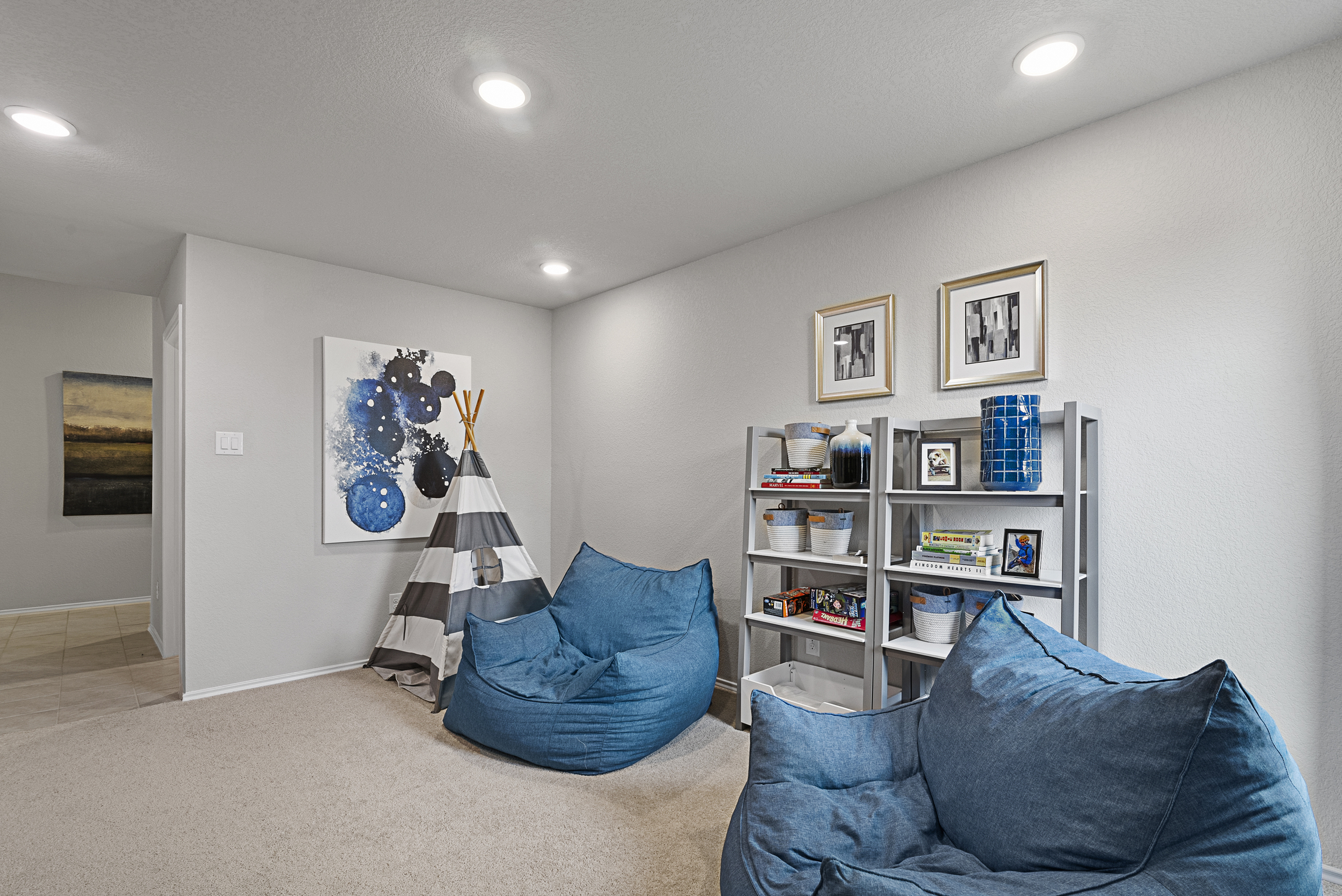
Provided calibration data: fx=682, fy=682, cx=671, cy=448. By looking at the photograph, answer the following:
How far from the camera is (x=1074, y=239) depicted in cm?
238

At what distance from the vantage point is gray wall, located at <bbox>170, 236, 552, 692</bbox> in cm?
343

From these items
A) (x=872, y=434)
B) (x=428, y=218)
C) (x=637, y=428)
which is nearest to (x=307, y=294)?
(x=428, y=218)

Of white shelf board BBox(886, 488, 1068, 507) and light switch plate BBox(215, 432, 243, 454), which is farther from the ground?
light switch plate BBox(215, 432, 243, 454)

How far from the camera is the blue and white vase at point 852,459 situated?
2.72 meters

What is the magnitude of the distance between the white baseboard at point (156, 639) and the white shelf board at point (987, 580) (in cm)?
444

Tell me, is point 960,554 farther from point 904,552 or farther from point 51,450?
point 51,450

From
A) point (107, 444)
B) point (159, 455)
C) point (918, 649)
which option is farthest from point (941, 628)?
point (107, 444)

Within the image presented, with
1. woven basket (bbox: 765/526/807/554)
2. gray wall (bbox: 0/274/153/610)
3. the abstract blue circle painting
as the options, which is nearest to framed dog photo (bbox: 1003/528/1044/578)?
woven basket (bbox: 765/526/807/554)

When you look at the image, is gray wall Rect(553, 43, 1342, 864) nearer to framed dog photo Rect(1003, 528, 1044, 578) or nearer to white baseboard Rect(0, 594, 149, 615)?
framed dog photo Rect(1003, 528, 1044, 578)

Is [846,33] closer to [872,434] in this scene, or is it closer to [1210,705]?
[872,434]

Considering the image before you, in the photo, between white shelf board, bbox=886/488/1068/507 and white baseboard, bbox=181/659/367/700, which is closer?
white shelf board, bbox=886/488/1068/507

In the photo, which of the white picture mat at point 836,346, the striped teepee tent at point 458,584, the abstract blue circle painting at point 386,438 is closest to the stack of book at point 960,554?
the white picture mat at point 836,346

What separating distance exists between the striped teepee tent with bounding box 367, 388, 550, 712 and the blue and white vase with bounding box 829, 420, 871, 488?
6.13 ft

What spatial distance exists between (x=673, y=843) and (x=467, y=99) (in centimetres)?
243
